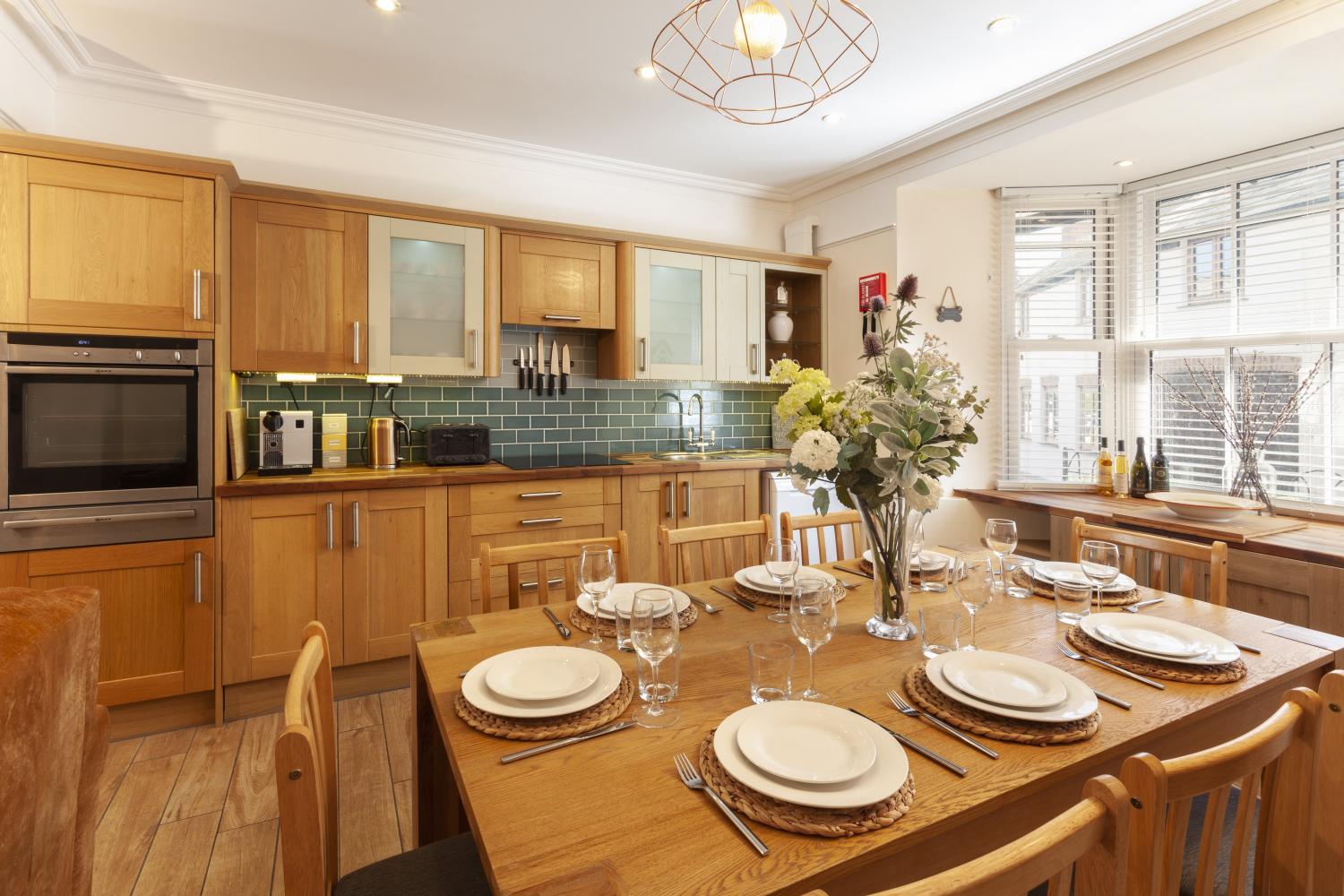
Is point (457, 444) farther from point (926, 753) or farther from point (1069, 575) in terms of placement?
point (926, 753)

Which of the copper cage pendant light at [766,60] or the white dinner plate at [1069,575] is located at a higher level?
the copper cage pendant light at [766,60]

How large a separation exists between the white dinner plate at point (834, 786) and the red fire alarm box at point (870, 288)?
313cm

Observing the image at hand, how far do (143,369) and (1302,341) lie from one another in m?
4.78

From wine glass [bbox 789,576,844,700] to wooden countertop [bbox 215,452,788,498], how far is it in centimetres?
212

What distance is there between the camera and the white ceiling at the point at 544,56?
2.39 metres

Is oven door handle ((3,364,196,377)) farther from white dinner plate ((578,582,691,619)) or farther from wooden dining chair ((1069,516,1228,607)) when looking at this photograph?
wooden dining chair ((1069,516,1228,607))

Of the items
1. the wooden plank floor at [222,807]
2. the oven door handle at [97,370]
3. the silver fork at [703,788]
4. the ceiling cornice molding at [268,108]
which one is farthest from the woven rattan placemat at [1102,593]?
the ceiling cornice molding at [268,108]

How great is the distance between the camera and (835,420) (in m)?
1.43

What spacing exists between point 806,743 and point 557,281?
9.71 feet

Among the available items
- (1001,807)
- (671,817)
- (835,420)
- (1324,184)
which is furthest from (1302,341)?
(671,817)

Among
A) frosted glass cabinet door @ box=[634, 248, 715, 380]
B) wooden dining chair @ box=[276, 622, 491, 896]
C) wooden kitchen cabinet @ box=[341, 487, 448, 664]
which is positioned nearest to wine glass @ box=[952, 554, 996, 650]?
wooden dining chair @ box=[276, 622, 491, 896]

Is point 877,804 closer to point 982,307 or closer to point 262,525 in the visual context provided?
point 262,525

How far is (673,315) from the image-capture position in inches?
151

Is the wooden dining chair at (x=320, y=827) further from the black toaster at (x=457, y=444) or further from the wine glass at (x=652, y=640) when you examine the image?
the black toaster at (x=457, y=444)
